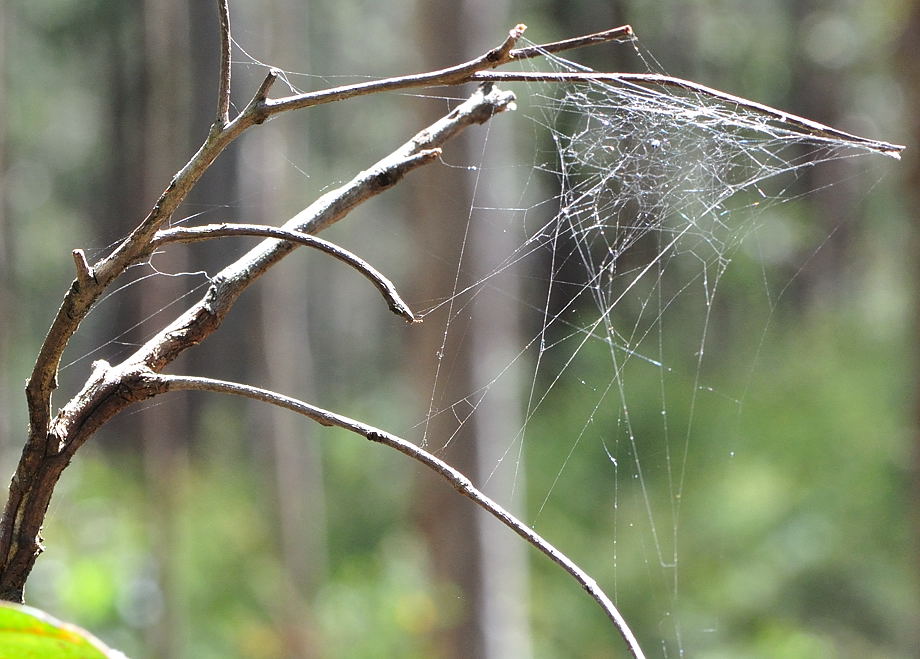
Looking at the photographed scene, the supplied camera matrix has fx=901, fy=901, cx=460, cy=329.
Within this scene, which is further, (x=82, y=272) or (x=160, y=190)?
(x=160, y=190)

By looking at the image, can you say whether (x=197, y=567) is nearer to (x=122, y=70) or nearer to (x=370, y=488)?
(x=370, y=488)

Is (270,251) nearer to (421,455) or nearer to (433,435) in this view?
(421,455)

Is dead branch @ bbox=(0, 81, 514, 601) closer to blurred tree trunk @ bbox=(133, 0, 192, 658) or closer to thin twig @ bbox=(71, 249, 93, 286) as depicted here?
thin twig @ bbox=(71, 249, 93, 286)

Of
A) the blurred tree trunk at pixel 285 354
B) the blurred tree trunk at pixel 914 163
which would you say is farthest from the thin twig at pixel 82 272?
the blurred tree trunk at pixel 914 163

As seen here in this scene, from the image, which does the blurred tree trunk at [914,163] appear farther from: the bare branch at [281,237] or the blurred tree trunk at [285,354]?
the bare branch at [281,237]

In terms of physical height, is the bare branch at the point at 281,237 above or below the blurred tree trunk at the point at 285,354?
below

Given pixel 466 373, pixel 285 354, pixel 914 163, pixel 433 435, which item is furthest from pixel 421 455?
pixel 914 163
